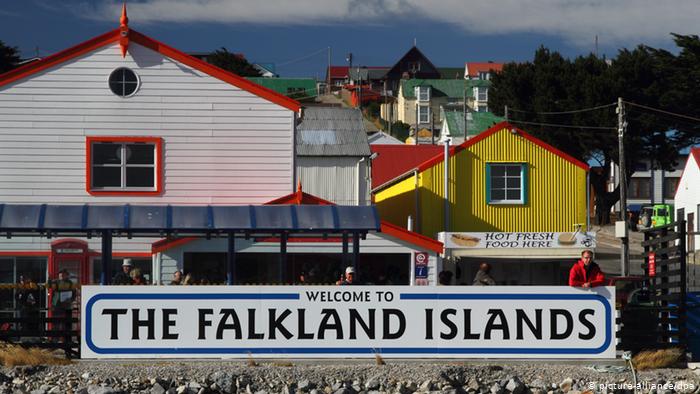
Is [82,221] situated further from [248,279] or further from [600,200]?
[600,200]

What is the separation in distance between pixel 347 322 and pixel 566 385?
11.9ft

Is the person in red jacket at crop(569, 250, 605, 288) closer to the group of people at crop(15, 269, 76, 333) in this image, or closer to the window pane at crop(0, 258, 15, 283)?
the group of people at crop(15, 269, 76, 333)

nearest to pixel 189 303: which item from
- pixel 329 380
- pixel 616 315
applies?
pixel 329 380

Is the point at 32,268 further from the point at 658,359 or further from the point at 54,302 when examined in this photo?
the point at 658,359

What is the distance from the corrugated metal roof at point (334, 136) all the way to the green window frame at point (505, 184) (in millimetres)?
7354

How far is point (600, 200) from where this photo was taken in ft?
251

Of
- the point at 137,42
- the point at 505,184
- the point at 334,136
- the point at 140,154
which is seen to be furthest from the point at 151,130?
the point at 334,136

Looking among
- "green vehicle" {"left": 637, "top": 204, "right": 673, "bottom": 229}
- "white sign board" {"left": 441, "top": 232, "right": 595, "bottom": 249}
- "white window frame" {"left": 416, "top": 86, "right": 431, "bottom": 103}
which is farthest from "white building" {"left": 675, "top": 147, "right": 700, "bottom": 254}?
"white window frame" {"left": 416, "top": 86, "right": 431, "bottom": 103}

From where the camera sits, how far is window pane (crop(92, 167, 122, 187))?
1248 inches

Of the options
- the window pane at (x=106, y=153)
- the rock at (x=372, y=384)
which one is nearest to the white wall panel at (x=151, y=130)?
the window pane at (x=106, y=153)

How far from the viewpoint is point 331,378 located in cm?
1955

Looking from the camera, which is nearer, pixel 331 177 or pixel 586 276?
pixel 586 276

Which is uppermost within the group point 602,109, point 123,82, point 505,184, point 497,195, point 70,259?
point 602,109

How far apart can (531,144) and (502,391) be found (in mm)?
23627
